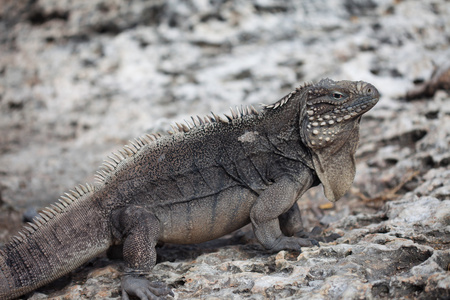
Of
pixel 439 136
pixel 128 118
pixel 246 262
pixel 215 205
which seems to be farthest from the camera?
pixel 128 118

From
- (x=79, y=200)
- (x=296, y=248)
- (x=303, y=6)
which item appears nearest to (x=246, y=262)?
(x=296, y=248)

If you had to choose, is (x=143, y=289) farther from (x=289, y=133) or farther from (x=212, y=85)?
(x=212, y=85)

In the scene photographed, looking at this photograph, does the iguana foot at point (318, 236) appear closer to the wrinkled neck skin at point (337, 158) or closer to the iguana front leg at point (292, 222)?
the iguana front leg at point (292, 222)

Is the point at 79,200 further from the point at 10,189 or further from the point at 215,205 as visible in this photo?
the point at 10,189

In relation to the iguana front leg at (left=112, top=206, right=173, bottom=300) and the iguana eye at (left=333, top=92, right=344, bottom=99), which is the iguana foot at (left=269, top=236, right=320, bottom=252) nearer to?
the iguana front leg at (left=112, top=206, right=173, bottom=300)

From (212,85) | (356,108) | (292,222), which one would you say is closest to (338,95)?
(356,108)

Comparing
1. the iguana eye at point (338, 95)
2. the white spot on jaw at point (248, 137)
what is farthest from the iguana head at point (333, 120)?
the white spot on jaw at point (248, 137)

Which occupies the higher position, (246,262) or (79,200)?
(79,200)
